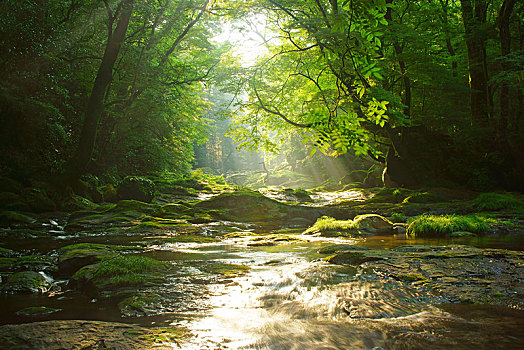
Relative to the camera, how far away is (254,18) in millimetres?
10250

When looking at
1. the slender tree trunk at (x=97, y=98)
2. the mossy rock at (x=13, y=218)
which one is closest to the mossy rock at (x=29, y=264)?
the mossy rock at (x=13, y=218)

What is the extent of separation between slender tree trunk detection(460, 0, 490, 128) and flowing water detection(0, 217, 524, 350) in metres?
14.7

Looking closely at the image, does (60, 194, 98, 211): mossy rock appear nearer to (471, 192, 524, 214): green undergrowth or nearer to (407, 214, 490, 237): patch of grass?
(407, 214, 490, 237): patch of grass

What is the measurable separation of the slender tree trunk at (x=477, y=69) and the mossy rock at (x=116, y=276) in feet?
52.1

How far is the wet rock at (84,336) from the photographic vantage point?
5.69ft

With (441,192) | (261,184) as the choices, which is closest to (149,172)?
(441,192)

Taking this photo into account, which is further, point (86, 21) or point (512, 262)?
point (86, 21)

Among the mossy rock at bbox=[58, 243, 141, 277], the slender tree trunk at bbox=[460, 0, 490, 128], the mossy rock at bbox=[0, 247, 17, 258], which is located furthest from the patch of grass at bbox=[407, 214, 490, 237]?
the slender tree trunk at bbox=[460, 0, 490, 128]

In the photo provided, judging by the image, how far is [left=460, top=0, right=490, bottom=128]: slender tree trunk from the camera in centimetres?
1395

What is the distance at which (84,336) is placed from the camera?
72.6 inches

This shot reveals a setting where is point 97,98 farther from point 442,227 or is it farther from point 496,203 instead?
point 496,203

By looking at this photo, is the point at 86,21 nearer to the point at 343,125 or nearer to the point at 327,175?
the point at 343,125

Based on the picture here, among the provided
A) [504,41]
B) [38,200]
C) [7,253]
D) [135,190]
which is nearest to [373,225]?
[7,253]

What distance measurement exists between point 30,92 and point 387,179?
17.2m
